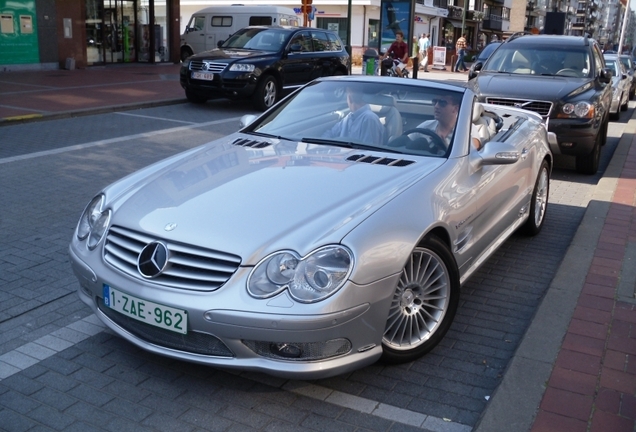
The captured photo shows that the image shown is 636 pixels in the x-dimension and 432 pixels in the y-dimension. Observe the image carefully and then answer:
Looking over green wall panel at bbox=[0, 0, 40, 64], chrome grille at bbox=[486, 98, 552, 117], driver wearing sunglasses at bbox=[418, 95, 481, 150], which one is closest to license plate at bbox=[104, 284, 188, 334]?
driver wearing sunglasses at bbox=[418, 95, 481, 150]

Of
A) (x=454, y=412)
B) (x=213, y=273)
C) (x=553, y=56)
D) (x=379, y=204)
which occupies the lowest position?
(x=454, y=412)

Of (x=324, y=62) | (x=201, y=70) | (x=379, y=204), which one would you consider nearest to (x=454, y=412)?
(x=379, y=204)

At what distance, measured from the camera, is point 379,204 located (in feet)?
11.7

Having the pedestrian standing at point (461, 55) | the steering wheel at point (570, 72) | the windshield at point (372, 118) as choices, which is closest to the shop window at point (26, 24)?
the steering wheel at point (570, 72)

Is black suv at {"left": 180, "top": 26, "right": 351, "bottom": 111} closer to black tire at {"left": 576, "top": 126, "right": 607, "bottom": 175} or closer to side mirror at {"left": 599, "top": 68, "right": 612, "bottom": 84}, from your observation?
side mirror at {"left": 599, "top": 68, "right": 612, "bottom": 84}

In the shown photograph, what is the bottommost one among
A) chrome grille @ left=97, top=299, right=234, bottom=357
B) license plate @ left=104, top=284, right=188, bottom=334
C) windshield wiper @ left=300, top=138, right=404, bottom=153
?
chrome grille @ left=97, top=299, right=234, bottom=357

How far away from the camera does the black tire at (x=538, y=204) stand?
19.7ft

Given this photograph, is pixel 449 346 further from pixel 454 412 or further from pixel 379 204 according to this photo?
pixel 379 204

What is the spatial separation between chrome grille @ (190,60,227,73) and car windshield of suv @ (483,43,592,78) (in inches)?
246

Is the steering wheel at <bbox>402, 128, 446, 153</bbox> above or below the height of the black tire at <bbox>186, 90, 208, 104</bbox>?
above

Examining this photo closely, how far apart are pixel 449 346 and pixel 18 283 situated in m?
2.93

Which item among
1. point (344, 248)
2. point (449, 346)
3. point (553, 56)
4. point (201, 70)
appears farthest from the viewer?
point (201, 70)

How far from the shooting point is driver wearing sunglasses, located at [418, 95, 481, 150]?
4.58 m

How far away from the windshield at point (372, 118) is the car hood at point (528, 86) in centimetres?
418
